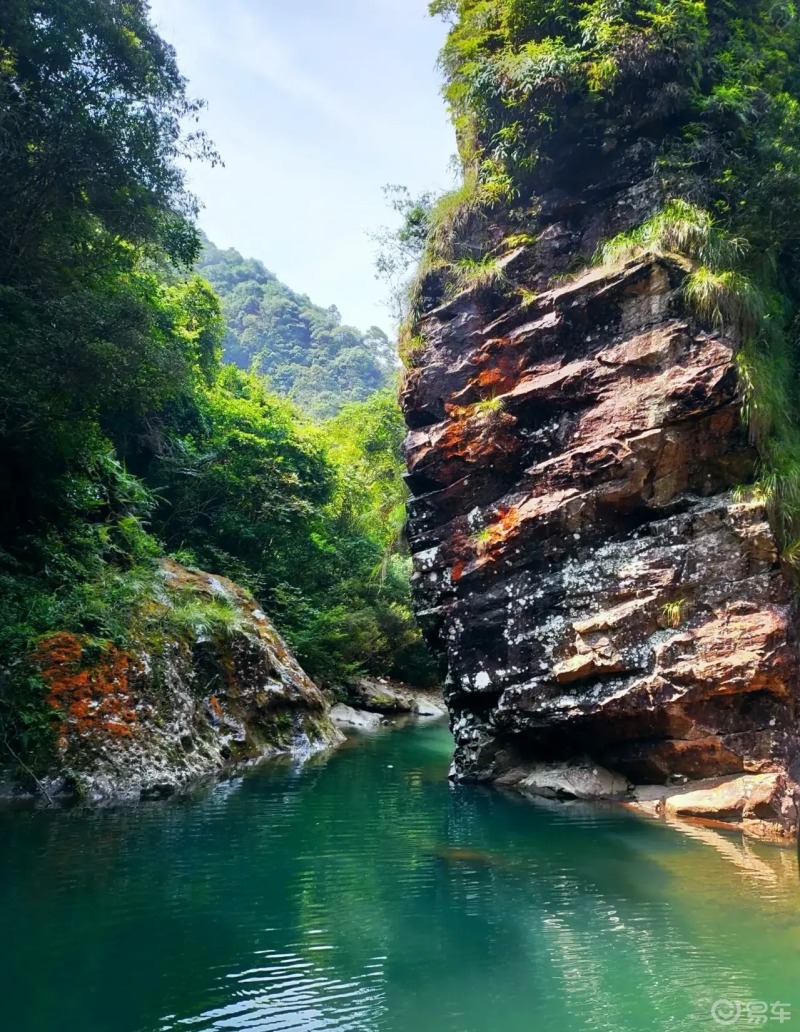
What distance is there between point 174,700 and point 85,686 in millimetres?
1418

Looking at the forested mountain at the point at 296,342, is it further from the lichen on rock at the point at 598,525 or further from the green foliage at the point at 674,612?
the green foliage at the point at 674,612

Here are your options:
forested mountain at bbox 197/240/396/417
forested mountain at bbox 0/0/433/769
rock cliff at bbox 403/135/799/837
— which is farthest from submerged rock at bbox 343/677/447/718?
forested mountain at bbox 197/240/396/417

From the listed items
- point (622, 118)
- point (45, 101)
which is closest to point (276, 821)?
point (45, 101)

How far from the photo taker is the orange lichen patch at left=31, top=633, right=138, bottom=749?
28.9 ft

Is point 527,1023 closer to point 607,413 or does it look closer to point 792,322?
point 607,413

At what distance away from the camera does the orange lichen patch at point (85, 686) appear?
28.9ft

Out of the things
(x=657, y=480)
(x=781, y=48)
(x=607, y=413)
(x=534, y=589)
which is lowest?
(x=534, y=589)

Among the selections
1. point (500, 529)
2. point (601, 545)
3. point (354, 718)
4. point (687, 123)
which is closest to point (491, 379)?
point (500, 529)

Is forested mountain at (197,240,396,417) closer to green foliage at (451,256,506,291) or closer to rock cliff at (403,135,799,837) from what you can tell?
green foliage at (451,256,506,291)

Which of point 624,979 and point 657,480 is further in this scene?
point 657,480

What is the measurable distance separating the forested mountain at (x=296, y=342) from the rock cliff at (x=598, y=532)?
158ft

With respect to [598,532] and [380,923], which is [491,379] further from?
[380,923]

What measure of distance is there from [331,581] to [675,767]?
13.5 metres

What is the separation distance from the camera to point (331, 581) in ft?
70.2
